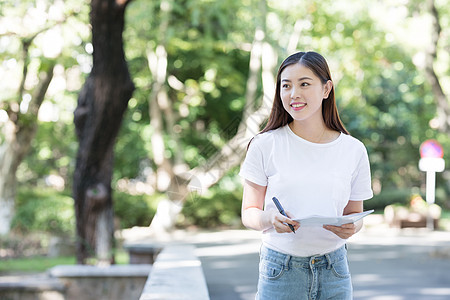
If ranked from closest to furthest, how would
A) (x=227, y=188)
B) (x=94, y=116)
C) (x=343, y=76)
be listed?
(x=94, y=116), (x=343, y=76), (x=227, y=188)

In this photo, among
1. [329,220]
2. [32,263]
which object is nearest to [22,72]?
[32,263]

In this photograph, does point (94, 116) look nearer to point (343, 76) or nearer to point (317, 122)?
point (317, 122)

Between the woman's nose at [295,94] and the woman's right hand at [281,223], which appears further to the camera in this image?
the woman's nose at [295,94]

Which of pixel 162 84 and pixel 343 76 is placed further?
pixel 162 84

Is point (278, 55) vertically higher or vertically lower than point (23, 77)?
higher

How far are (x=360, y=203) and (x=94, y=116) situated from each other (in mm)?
6076

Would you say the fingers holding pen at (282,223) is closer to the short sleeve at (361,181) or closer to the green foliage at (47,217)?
the short sleeve at (361,181)

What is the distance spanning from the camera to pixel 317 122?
112 inches

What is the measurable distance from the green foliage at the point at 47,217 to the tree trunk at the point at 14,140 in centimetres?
189

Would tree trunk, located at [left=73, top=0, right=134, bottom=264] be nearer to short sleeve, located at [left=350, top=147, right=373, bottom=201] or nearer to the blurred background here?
the blurred background

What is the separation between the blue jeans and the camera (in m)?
2.68

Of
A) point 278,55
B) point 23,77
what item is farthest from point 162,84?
point 23,77

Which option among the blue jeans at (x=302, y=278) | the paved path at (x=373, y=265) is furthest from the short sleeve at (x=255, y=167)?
the paved path at (x=373, y=265)

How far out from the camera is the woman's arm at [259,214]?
8.32ft
